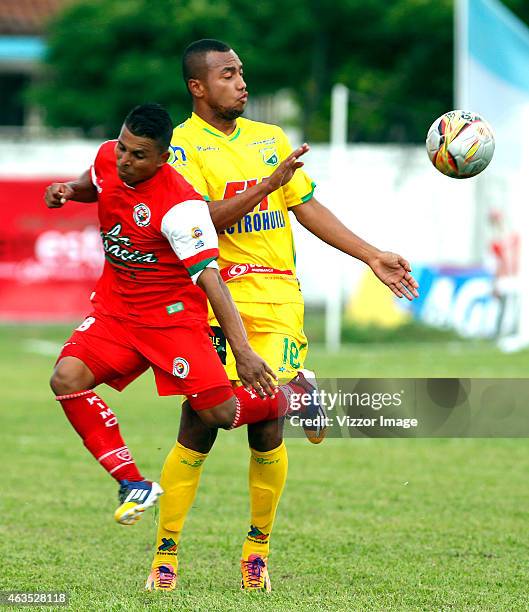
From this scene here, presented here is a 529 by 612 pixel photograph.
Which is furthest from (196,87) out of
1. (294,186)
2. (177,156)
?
(294,186)

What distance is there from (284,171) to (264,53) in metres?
22.9

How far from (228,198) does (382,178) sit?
2079 centimetres

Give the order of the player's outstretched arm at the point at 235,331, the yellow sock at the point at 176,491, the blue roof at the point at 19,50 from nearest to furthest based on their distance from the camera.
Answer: the player's outstretched arm at the point at 235,331 < the yellow sock at the point at 176,491 < the blue roof at the point at 19,50

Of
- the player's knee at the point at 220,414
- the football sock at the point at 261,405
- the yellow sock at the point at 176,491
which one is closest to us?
the player's knee at the point at 220,414

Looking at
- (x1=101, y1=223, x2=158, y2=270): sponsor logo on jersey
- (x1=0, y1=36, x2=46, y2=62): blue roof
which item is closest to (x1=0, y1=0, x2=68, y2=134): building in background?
(x1=0, y1=36, x2=46, y2=62): blue roof

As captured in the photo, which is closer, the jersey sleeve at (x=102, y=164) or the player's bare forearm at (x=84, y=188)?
the jersey sleeve at (x=102, y=164)

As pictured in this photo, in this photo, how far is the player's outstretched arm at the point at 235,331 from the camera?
229 inches

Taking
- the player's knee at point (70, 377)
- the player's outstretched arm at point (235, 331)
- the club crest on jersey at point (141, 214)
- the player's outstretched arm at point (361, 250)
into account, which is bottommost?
the player's knee at point (70, 377)

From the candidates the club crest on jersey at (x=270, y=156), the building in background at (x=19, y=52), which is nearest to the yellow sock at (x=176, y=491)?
the club crest on jersey at (x=270, y=156)

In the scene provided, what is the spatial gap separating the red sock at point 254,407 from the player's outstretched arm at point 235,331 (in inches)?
13.7

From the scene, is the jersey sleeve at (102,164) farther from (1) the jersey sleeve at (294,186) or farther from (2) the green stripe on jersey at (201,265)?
(1) the jersey sleeve at (294,186)

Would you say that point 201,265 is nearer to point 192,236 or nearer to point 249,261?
point 192,236

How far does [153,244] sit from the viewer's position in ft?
19.8

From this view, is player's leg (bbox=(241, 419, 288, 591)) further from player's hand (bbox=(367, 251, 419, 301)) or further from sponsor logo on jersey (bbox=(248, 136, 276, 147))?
sponsor logo on jersey (bbox=(248, 136, 276, 147))
